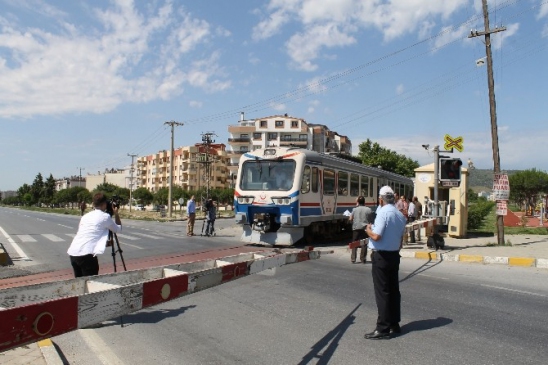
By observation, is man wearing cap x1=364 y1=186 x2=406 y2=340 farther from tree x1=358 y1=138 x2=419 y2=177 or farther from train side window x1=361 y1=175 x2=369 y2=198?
tree x1=358 y1=138 x2=419 y2=177

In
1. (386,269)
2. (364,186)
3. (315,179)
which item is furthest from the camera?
(364,186)

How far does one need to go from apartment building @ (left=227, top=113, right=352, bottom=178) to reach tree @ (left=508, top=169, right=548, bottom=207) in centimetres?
3451

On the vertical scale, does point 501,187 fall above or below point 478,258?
above

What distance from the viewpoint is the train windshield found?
1612 cm

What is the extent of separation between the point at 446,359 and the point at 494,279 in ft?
19.5

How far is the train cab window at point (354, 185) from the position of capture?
1982 centimetres

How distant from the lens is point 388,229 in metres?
5.80

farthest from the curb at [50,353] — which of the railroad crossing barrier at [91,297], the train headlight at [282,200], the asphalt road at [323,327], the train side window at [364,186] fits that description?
the train side window at [364,186]

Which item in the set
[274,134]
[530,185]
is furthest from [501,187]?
[274,134]

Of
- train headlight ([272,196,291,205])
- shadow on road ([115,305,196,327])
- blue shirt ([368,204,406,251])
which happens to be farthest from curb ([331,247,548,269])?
blue shirt ([368,204,406,251])

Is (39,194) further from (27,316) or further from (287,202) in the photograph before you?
(27,316)

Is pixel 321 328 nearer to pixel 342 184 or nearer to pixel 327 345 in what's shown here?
pixel 327 345

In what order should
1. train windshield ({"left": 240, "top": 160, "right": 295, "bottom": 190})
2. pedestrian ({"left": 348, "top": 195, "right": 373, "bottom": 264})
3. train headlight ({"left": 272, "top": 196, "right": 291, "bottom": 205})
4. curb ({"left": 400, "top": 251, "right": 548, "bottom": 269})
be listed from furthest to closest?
train windshield ({"left": 240, "top": 160, "right": 295, "bottom": 190})
train headlight ({"left": 272, "top": 196, "right": 291, "bottom": 205})
curb ({"left": 400, "top": 251, "right": 548, "bottom": 269})
pedestrian ({"left": 348, "top": 195, "right": 373, "bottom": 264})

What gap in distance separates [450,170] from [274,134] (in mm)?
87889
